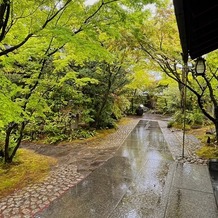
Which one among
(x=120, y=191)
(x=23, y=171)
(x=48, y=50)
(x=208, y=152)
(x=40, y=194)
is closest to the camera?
(x=40, y=194)

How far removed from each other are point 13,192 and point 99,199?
192 centimetres

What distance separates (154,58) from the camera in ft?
27.6

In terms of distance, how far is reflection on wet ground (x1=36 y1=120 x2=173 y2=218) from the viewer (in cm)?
384

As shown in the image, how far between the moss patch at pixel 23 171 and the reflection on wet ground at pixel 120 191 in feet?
4.37

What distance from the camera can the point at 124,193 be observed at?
4.54 metres

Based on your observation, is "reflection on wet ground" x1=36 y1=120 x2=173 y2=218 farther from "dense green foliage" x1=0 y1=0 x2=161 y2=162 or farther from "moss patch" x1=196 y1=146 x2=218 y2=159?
"dense green foliage" x1=0 y1=0 x2=161 y2=162

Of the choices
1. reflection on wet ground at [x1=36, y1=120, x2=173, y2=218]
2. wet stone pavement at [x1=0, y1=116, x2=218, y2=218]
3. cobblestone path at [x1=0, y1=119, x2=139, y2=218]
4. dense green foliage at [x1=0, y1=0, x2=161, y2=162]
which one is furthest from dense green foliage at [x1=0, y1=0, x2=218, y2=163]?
reflection on wet ground at [x1=36, y1=120, x2=173, y2=218]

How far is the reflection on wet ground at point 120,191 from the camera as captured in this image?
12.6 feet

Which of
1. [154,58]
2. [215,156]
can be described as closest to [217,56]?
[154,58]

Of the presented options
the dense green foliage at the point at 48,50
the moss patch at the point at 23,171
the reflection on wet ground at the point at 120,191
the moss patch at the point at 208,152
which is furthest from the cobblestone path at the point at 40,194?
the moss patch at the point at 208,152

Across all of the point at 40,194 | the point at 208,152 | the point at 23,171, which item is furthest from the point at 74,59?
the point at 208,152

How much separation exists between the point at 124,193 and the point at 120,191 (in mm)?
128

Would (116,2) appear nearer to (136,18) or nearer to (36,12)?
(136,18)

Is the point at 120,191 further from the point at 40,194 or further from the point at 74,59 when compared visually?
the point at 74,59
